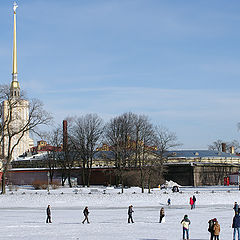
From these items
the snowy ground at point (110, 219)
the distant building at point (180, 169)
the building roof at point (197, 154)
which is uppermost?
the building roof at point (197, 154)

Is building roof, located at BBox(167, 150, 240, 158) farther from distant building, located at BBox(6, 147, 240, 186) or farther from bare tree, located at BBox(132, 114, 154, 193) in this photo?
bare tree, located at BBox(132, 114, 154, 193)

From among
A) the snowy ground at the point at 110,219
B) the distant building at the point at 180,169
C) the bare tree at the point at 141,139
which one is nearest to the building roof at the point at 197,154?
the distant building at the point at 180,169

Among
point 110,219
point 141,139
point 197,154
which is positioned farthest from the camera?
point 197,154

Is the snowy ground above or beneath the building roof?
beneath

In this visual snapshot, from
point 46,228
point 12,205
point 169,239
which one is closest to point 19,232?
point 46,228

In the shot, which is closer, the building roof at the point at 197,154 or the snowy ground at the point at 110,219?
the snowy ground at the point at 110,219

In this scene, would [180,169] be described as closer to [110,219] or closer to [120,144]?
[120,144]

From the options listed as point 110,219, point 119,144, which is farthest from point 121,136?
point 110,219

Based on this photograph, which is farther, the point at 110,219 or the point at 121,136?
the point at 121,136

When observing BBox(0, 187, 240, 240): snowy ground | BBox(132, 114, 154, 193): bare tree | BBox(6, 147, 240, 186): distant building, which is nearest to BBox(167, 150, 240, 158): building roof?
BBox(6, 147, 240, 186): distant building

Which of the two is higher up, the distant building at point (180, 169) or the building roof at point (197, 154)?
the building roof at point (197, 154)

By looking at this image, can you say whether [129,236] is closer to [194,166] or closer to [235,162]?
[194,166]

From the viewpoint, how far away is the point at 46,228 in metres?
28.3

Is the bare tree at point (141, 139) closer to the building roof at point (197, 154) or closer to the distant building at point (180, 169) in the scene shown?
the distant building at point (180, 169)
